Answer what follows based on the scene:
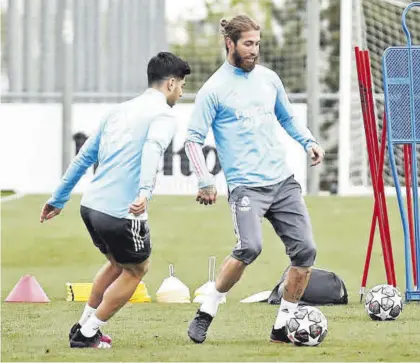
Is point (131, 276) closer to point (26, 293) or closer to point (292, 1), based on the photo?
point (26, 293)

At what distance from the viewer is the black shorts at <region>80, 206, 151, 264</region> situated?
25.9ft

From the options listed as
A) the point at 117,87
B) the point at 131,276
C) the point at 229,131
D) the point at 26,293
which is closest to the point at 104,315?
the point at 131,276

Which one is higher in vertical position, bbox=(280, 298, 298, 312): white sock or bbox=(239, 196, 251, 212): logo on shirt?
bbox=(239, 196, 251, 212): logo on shirt

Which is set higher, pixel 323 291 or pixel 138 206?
pixel 138 206

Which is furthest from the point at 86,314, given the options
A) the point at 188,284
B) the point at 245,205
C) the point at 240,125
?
the point at 188,284

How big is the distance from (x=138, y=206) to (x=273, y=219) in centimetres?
113

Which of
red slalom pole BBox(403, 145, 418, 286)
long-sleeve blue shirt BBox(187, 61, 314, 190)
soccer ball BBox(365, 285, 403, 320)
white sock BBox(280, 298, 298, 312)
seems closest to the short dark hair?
long-sleeve blue shirt BBox(187, 61, 314, 190)

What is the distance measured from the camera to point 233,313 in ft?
33.2

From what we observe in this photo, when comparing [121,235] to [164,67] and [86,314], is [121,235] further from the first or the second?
[164,67]

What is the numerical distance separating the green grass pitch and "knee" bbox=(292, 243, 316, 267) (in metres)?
0.47

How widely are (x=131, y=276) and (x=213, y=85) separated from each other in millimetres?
1209

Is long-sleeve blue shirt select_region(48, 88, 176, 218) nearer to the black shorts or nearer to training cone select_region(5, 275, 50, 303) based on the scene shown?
the black shorts

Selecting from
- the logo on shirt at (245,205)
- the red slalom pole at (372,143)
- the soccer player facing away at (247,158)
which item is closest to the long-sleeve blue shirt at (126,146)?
the soccer player facing away at (247,158)

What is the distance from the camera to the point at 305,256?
27.4 feet
